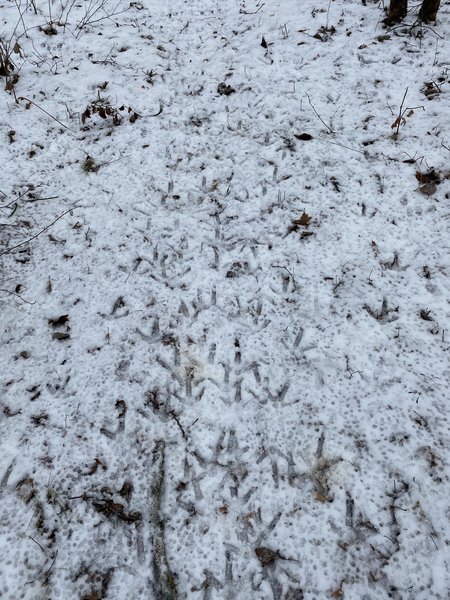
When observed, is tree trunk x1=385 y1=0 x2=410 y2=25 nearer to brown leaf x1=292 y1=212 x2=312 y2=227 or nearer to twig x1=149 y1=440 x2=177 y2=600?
brown leaf x1=292 y1=212 x2=312 y2=227

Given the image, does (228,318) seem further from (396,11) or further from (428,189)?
(396,11)

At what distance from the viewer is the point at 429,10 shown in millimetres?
5379

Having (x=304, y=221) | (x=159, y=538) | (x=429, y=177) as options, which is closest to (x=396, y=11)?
(x=429, y=177)

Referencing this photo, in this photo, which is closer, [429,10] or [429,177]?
[429,177]

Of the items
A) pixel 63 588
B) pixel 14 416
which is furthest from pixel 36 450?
pixel 63 588

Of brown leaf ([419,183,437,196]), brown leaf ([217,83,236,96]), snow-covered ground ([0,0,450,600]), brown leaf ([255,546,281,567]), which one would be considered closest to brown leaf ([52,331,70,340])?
snow-covered ground ([0,0,450,600])

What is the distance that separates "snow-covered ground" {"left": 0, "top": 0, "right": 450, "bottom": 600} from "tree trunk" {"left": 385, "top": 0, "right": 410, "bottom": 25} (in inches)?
5.1

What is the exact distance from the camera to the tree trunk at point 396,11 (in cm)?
546

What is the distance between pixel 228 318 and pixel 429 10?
16.4 feet

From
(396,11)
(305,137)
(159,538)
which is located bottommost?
(159,538)

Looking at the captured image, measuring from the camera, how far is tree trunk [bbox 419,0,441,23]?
532cm

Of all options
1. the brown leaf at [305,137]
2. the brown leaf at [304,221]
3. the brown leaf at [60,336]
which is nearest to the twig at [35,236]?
the brown leaf at [60,336]

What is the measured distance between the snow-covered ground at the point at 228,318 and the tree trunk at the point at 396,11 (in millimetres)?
131

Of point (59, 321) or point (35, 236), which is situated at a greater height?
point (35, 236)
